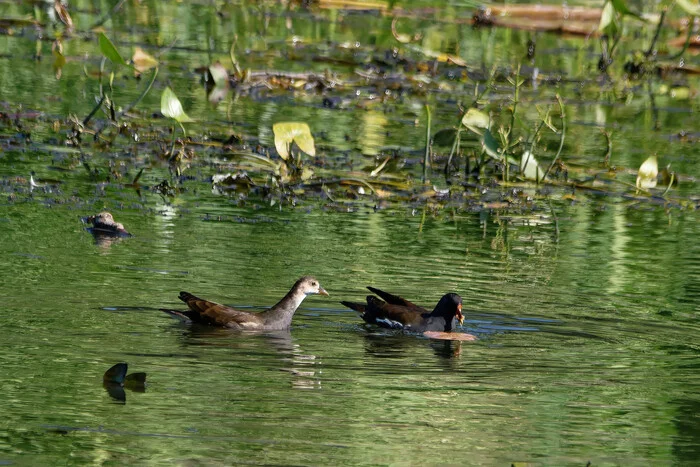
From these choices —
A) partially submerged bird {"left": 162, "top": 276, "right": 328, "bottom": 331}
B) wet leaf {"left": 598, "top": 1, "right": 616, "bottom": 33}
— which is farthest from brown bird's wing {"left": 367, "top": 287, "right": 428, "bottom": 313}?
wet leaf {"left": 598, "top": 1, "right": 616, "bottom": 33}

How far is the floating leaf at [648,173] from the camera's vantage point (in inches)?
547

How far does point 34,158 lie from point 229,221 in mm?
2600

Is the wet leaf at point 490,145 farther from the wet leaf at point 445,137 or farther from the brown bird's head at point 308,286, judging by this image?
the brown bird's head at point 308,286

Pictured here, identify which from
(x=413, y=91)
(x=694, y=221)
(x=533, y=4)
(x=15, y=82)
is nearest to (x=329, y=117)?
(x=413, y=91)

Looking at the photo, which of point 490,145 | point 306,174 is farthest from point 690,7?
point 306,174

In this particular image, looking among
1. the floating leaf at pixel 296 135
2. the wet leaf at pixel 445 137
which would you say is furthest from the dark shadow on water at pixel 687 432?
the wet leaf at pixel 445 137

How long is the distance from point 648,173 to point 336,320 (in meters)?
5.26

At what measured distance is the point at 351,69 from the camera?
20469 mm

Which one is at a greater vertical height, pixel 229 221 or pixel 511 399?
pixel 229 221

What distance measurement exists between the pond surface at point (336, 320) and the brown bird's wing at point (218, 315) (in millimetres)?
88

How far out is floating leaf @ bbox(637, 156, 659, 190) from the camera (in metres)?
13.9

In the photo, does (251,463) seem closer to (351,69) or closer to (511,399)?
(511,399)

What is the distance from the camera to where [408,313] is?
31.0 feet

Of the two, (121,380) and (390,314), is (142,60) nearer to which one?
(390,314)
